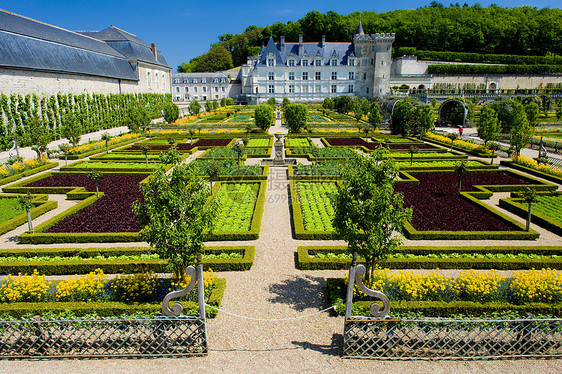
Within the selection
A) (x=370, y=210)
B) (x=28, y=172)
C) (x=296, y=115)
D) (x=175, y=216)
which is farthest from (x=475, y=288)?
(x=296, y=115)

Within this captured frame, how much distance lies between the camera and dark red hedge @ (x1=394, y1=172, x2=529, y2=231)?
1239cm

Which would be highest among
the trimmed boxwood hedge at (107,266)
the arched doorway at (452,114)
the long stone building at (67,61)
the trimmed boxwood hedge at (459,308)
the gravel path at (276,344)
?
the long stone building at (67,61)

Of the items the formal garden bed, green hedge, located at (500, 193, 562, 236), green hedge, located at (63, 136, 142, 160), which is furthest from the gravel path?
green hedge, located at (63, 136, 142, 160)

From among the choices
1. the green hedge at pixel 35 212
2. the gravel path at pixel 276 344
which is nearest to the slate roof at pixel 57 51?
the green hedge at pixel 35 212

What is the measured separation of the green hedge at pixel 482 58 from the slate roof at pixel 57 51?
63262 mm

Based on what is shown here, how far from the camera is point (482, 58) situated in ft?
261

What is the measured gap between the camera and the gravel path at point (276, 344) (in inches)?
246

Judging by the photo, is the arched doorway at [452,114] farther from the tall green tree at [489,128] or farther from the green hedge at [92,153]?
the green hedge at [92,153]

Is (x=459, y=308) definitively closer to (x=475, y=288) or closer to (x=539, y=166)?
(x=475, y=288)

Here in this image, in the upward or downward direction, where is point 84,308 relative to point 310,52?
downward

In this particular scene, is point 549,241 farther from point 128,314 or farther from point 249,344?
point 128,314

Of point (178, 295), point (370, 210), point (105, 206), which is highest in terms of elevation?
point (370, 210)

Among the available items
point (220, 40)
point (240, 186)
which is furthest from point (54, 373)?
point (220, 40)

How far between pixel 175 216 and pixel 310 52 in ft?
222
